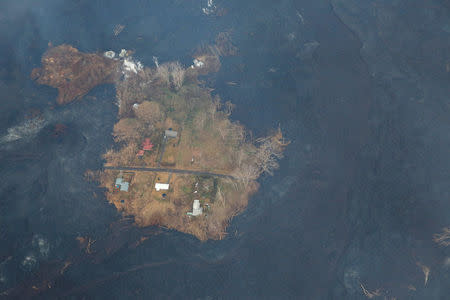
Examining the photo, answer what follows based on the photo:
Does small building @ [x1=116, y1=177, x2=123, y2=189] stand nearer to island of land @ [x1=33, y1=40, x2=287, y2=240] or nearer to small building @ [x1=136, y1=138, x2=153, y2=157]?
island of land @ [x1=33, y1=40, x2=287, y2=240]

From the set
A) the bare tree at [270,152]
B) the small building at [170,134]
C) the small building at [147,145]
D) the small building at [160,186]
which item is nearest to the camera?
the small building at [160,186]

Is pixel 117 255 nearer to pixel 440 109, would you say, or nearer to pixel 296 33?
pixel 296 33

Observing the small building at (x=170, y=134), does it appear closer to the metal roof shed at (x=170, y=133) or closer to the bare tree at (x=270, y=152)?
the metal roof shed at (x=170, y=133)

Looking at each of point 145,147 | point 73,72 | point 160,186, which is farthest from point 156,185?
point 73,72

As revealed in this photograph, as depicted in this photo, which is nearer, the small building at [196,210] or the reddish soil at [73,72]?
the small building at [196,210]

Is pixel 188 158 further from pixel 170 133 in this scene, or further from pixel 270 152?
pixel 270 152

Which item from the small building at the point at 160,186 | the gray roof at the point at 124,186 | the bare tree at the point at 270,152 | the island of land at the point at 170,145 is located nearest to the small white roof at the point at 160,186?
the small building at the point at 160,186

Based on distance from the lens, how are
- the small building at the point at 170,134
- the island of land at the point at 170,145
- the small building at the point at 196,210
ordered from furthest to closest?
the small building at the point at 170,134, the island of land at the point at 170,145, the small building at the point at 196,210

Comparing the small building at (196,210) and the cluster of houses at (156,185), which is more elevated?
the cluster of houses at (156,185)
